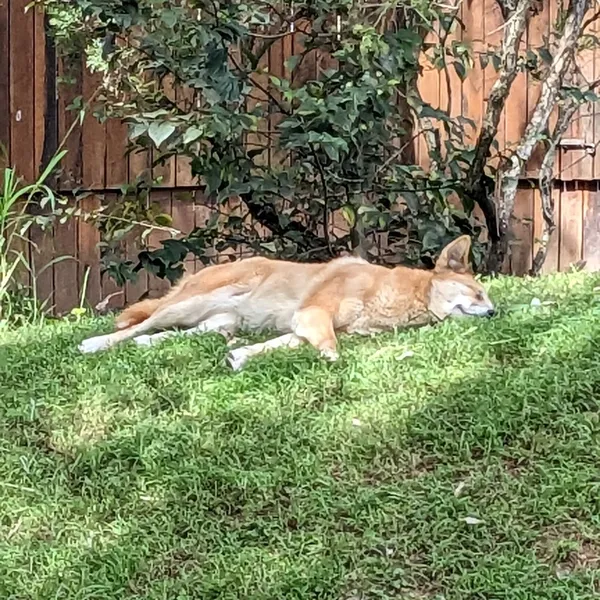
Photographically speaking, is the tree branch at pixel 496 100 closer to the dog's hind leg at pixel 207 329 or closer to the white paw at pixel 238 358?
the dog's hind leg at pixel 207 329

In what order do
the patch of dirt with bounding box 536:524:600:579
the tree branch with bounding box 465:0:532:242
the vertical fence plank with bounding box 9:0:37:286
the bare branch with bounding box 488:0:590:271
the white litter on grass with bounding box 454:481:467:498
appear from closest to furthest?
the patch of dirt with bounding box 536:524:600:579
the white litter on grass with bounding box 454:481:467:498
the tree branch with bounding box 465:0:532:242
the bare branch with bounding box 488:0:590:271
the vertical fence plank with bounding box 9:0:37:286

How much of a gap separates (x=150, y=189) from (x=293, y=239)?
105 cm

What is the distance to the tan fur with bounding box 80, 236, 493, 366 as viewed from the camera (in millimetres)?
4836

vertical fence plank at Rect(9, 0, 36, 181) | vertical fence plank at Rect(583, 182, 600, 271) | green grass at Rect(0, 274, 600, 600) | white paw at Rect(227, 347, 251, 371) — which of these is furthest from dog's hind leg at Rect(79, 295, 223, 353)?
vertical fence plank at Rect(583, 182, 600, 271)

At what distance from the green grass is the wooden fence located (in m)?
2.68

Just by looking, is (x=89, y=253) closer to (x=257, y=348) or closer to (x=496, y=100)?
(x=496, y=100)

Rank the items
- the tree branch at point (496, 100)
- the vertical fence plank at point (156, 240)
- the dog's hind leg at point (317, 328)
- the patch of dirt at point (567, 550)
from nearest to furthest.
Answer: the patch of dirt at point (567, 550), the dog's hind leg at point (317, 328), the tree branch at point (496, 100), the vertical fence plank at point (156, 240)

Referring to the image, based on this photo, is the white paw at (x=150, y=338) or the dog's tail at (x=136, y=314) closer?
the white paw at (x=150, y=338)

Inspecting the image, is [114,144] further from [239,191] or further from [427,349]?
[427,349]

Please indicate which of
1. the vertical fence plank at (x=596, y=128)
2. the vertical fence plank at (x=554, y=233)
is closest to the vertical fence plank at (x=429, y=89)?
the vertical fence plank at (x=554, y=233)

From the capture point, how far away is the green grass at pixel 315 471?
293 centimetres

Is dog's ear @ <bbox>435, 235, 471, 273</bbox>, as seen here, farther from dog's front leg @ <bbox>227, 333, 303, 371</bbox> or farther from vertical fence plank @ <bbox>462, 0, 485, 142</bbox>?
vertical fence plank @ <bbox>462, 0, 485, 142</bbox>

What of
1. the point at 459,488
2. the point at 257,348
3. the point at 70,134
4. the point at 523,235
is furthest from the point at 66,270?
the point at 459,488

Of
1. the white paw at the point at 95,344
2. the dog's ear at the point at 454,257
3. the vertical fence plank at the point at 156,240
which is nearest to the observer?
the white paw at the point at 95,344
